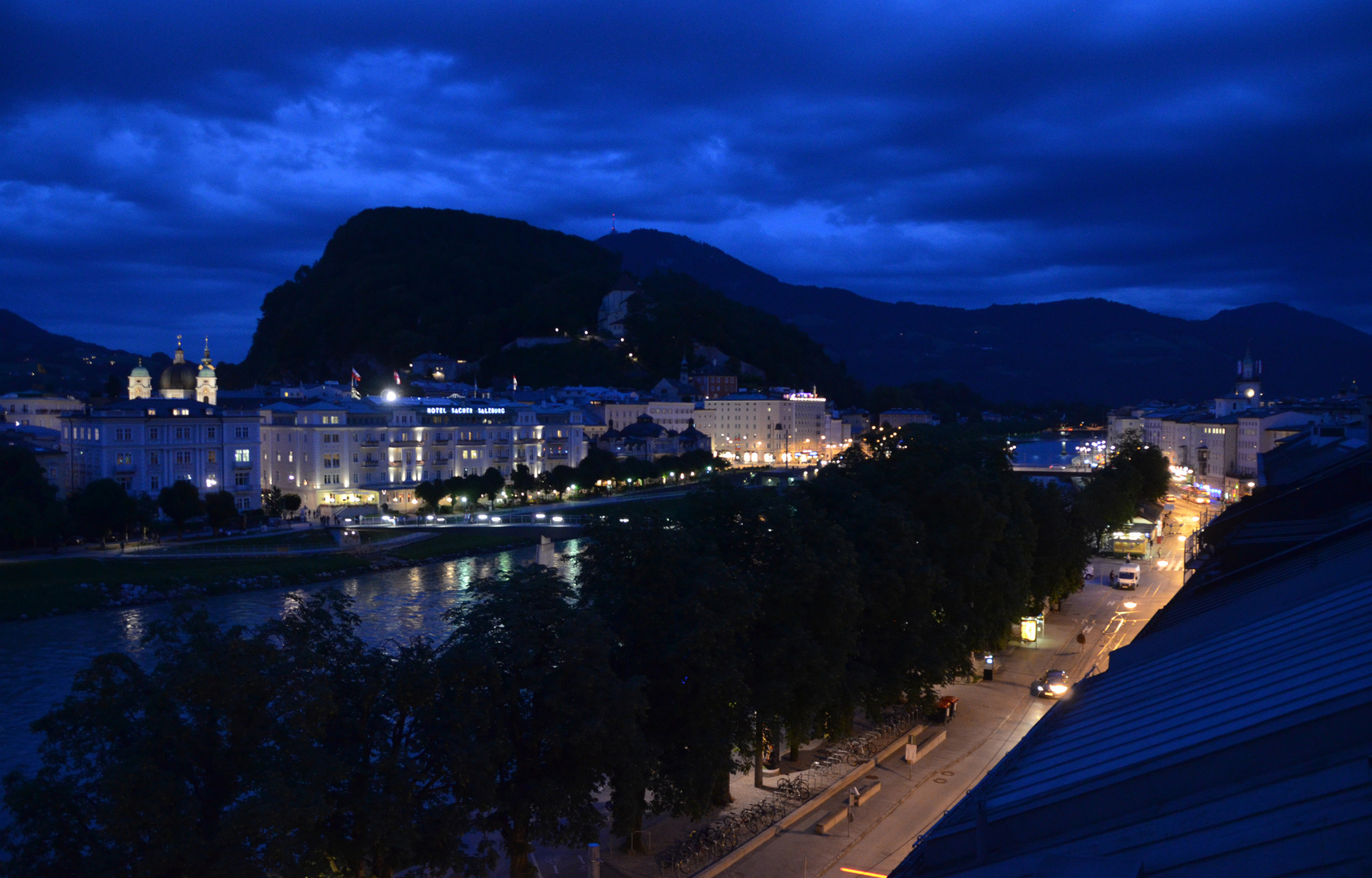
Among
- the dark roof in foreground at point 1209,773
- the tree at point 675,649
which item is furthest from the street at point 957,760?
the dark roof in foreground at point 1209,773

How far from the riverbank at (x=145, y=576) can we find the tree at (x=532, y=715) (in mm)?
19964

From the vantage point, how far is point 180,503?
1453 inches

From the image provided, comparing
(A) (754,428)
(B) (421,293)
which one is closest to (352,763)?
(A) (754,428)

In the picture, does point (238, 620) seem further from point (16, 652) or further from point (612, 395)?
point (612, 395)

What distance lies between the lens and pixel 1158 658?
8.03 metres

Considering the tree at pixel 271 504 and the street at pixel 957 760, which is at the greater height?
the tree at pixel 271 504

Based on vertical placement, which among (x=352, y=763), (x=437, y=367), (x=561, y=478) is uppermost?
(x=437, y=367)

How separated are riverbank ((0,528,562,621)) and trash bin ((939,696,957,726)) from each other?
19828mm

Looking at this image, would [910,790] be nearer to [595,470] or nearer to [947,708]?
[947,708]

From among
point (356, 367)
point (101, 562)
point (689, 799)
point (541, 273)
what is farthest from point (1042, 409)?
point (689, 799)

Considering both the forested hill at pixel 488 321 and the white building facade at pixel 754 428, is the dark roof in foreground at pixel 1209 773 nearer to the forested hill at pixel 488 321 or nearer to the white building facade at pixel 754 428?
the white building facade at pixel 754 428

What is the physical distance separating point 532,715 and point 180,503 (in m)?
32.8

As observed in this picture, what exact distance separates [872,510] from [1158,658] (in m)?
8.10

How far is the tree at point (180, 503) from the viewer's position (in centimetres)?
3691
